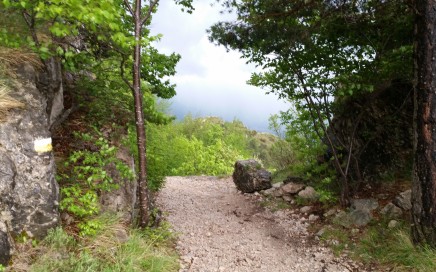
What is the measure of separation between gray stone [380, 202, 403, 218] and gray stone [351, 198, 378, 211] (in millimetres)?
263

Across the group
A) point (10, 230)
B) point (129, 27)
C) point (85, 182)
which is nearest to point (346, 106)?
point (129, 27)

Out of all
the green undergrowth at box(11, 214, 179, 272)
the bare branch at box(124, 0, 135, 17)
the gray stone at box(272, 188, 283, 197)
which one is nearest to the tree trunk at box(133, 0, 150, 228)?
the bare branch at box(124, 0, 135, 17)

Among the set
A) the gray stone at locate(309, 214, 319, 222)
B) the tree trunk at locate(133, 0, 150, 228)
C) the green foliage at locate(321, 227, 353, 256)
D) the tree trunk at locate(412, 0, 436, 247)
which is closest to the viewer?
the tree trunk at locate(412, 0, 436, 247)

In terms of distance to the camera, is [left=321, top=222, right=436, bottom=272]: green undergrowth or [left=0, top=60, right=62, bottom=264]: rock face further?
[left=321, top=222, right=436, bottom=272]: green undergrowth

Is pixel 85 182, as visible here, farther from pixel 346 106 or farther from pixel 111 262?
pixel 346 106

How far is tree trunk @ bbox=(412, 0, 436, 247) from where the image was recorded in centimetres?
528

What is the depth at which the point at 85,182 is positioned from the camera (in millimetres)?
5379

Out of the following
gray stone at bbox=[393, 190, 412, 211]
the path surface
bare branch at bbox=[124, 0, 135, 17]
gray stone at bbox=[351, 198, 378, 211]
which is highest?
bare branch at bbox=[124, 0, 135, 17]

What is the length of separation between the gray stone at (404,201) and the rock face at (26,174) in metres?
6.28

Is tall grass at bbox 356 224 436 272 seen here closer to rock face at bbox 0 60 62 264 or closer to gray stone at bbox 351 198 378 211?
gray stone at bbox 351 198 378 211

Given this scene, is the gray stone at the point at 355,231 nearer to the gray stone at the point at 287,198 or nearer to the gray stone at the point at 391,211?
the gray stone at the point at 391,211

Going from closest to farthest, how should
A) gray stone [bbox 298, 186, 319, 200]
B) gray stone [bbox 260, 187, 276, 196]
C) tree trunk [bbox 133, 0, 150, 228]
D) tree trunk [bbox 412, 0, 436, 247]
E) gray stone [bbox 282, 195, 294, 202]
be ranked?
1. tree trunk [bbox 412, 0, 436, 247]
2. tree trunk [bbox 133, 0, 150, 228]
3. gray stone [bbox 298, 186, 319, 200]
4. gray stone [bbox 282, 195, 294, 202]
5. gray stone [bbox 260, 187, 276, 196]

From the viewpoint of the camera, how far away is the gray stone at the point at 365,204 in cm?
737

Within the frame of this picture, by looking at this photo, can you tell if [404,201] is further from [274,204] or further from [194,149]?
Result: [194,149]
